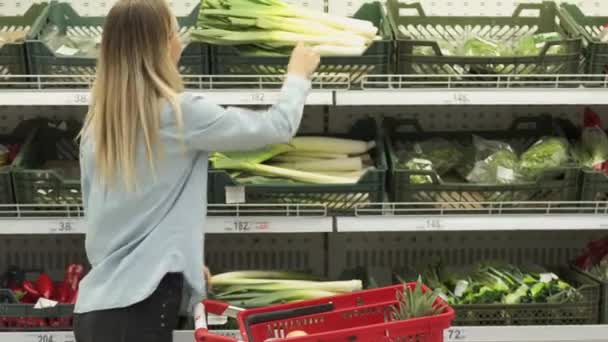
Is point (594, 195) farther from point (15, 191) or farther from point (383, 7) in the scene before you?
point (15, 191)

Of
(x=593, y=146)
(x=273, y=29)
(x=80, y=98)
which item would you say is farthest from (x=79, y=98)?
(x=593, y=146)

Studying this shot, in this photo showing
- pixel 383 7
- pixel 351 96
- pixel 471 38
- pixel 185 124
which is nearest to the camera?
pixel 185 124

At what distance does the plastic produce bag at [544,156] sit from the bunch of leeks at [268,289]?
0.74m

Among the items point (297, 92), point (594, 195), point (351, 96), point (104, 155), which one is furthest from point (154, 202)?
point (594, 195)

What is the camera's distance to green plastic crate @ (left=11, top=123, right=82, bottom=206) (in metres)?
2.62

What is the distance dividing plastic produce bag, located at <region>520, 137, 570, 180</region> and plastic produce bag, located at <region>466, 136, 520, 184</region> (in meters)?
0.04

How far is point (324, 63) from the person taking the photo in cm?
255

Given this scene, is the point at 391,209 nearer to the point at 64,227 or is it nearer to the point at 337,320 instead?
the point at 337,320

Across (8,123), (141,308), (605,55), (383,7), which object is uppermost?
(383,7)

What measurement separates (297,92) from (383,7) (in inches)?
39.0

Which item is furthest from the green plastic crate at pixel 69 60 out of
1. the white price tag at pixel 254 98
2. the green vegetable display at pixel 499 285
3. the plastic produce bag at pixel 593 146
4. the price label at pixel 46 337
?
the plastic produce bag at pixel 593 146

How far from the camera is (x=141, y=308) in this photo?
6.74 feet

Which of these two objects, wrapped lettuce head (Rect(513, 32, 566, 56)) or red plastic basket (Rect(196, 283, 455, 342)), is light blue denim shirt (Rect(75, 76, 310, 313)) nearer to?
red plastic basket (Rect(196, 283, 455, 342))

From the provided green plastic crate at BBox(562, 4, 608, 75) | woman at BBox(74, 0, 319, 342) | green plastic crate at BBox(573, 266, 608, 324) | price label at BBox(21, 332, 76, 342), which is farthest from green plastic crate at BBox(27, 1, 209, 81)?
green plastic crate at BBox(573, 266, 608, 324)
